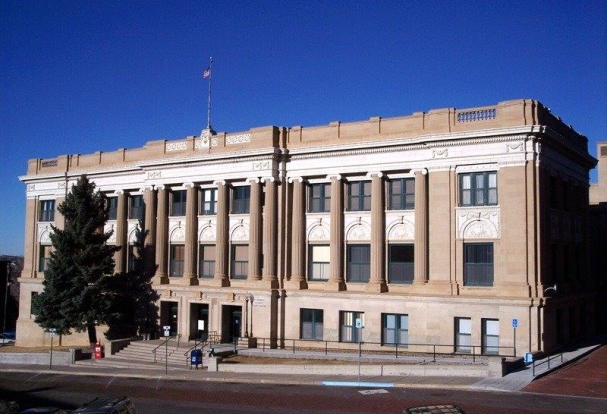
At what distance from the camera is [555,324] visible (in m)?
35.7

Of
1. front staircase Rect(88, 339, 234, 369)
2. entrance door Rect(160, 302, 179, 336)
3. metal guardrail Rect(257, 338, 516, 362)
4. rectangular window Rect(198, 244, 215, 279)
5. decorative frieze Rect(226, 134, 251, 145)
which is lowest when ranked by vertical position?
front staircase Rect(88, 339, 234, 369)

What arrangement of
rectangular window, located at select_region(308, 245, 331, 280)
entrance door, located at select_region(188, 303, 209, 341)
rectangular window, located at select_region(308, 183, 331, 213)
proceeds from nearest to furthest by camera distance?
1. rectangular window, located at select_region(308, 245, 331, 280)
2. rectangular window, located at select_region(308, 183, 331, 213)
3. entrance door, located at select_region(188, 303, 209, 341)

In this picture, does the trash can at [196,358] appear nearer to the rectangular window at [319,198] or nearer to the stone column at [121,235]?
the rectangular window at [319,198]

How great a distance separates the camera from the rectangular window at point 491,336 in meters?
34.2

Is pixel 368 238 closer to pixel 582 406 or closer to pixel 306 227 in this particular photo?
pixel 306 227

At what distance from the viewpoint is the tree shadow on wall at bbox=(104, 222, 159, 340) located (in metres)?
46.0

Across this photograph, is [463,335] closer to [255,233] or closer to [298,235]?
[298,235]

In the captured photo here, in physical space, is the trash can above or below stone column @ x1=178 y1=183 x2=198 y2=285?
below

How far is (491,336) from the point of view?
34.4 metres

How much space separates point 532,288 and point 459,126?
9.69 m

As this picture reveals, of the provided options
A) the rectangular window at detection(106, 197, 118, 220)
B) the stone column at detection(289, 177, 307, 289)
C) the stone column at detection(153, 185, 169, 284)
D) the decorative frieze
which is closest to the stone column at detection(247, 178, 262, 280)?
the stone column at detection(289, 177, 307, 289)

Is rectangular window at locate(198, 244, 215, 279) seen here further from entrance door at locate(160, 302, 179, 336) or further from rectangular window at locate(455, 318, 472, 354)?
rectangular window at locate(455, 318, 472, 354)

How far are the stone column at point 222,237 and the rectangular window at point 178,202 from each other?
12.6ft

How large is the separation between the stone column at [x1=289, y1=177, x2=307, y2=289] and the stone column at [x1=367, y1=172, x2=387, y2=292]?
4.95m
